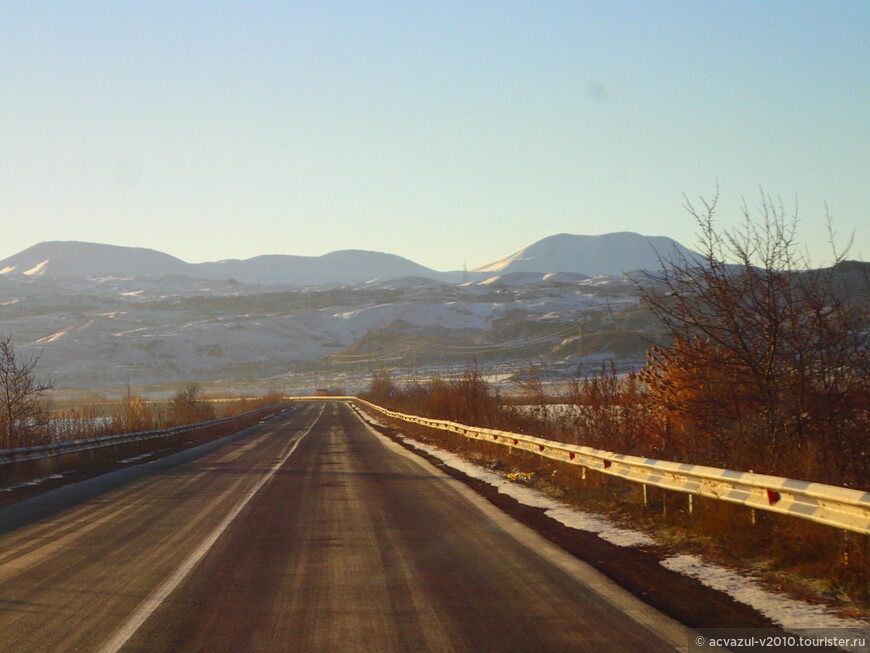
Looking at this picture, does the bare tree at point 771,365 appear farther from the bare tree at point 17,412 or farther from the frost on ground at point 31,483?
the bare tree at point 17,412

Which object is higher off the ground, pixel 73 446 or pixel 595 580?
pixel 73 446

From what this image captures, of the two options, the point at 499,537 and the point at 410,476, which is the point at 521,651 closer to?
the point at 499,537

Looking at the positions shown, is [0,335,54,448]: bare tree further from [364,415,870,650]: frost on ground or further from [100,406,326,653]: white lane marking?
[364,415,870,650]: frost on ground

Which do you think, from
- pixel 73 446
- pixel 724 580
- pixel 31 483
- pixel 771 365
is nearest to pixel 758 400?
pixel 771 365

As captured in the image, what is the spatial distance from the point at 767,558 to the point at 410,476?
1138 centimetres

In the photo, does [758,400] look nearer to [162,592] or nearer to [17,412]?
[162,592]

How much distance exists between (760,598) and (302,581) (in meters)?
4.48

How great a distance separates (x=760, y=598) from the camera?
7.51m

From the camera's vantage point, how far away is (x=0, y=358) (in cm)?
2680

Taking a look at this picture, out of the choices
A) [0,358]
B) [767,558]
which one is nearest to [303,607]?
[767,558]

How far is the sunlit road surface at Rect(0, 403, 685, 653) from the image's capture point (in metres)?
6.55

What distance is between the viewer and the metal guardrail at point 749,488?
7.36 metres

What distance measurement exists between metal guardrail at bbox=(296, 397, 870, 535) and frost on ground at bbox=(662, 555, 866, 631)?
811mm

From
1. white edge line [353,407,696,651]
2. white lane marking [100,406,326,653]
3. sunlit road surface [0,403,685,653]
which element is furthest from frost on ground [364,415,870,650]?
white lane marking [100,406,326,653]
